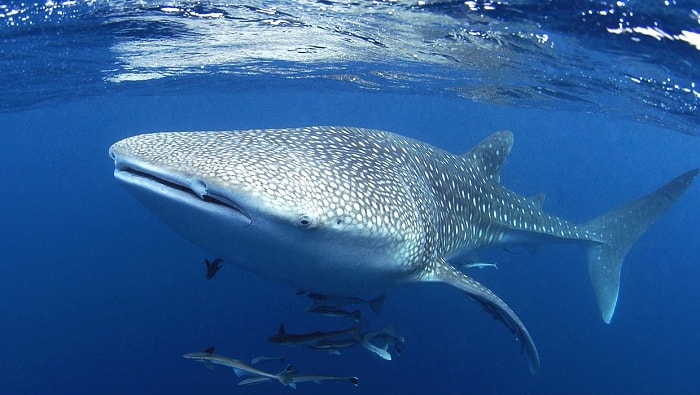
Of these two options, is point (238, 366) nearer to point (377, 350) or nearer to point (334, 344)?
point (334, 344)

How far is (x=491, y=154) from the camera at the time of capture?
727cm

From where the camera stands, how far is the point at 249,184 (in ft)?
10.00

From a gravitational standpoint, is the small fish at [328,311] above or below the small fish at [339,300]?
below

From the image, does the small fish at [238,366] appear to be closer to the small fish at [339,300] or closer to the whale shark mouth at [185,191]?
the small fish at [339,300]

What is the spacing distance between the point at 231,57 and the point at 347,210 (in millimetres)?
13089

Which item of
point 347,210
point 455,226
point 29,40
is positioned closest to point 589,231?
point 455,226

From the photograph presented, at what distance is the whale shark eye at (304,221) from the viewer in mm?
3205

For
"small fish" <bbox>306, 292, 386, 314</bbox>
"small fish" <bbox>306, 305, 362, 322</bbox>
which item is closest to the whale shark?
"small fish" <bbox>306, 292, 386, 314</bbox>

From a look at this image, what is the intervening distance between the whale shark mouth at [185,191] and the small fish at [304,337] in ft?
9.44

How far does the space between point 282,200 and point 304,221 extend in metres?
0.20

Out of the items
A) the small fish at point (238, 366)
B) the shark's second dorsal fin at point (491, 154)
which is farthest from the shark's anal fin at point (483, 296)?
the shark's second dorsal fin at point (491, 154)

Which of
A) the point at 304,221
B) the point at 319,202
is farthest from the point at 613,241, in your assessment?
the point at 304,221

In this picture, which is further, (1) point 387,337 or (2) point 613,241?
(2) point 613,241

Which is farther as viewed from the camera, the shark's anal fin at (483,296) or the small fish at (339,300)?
the small fish at (339,300)
